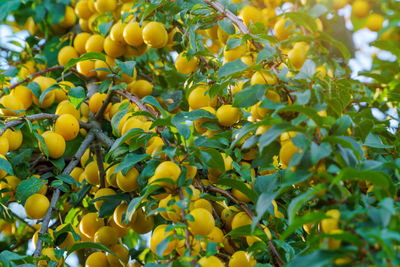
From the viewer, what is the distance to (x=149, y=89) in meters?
1.60

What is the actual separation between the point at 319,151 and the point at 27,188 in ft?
2.59

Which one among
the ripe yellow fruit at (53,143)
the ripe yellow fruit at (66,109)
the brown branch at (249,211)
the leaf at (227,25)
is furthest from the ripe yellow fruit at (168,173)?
the ripe yellow fruit at (66,109)

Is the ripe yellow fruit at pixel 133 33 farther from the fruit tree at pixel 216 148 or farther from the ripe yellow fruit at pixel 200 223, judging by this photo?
the ripe yellow fruit at pixel 200 223

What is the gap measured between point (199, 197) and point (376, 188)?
0.34 meters

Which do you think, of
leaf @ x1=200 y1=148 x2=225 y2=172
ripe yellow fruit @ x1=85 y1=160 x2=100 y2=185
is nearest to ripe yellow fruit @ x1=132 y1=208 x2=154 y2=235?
ripe yellow fruit @ x1=85 y1=160 x2=100 y2=185

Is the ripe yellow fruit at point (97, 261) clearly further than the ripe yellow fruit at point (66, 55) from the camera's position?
No

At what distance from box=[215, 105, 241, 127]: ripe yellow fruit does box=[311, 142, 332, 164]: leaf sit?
38 cm

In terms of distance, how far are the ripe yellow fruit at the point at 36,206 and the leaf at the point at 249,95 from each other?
0.66m

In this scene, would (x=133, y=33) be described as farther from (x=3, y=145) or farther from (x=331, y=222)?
(x=331, y=222)

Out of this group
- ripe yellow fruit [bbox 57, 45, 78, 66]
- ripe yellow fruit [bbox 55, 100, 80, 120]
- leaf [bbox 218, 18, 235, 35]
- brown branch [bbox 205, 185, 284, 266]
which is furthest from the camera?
ripe yellow fruit [bbox 57, 45, 78, 66]

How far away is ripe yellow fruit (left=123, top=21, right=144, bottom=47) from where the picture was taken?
1286 mm

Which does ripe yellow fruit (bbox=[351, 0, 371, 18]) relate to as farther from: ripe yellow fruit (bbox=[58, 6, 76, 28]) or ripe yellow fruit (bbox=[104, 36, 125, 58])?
ripe yellow fruit (bbox=[58, 6, 76, 28])

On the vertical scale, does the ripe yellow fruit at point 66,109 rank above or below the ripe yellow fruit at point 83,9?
below

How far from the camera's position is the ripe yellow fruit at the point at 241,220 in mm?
892
